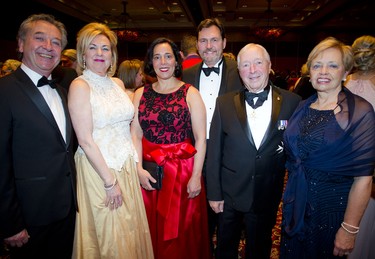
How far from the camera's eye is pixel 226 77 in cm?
245

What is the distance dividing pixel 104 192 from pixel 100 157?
0.92ft

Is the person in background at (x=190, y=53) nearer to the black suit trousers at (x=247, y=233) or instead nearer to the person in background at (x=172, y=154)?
the person in background at (x=172, y=154)

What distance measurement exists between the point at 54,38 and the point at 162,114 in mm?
944

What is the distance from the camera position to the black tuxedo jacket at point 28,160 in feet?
4.90

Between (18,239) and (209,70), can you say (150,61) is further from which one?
(18,239)

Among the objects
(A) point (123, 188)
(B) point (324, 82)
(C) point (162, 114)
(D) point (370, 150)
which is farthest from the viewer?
(C) point (162, 114)

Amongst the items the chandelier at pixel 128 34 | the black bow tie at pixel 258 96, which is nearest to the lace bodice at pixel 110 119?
the black bow tie at pixel 258 96

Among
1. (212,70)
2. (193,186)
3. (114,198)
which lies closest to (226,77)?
(212,70)

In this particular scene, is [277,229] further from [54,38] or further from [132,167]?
[54,38]

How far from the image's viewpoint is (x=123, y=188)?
6.53 ft

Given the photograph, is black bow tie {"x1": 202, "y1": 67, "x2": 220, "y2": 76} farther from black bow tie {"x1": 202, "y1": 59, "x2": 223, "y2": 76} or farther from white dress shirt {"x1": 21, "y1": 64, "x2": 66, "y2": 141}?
white dress shirt {"x1": 21, "y1": 64, "x2": 66, "y2": 141}

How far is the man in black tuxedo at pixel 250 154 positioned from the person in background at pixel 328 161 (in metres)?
0.12

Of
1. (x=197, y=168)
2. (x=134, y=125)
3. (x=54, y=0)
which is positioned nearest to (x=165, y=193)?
(x=197, y=168)

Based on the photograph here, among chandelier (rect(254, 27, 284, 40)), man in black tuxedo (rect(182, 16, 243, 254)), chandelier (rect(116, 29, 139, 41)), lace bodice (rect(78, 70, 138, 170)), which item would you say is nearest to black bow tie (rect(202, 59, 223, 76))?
man in black tuxedo (rect(182, 16, 243, 254))
